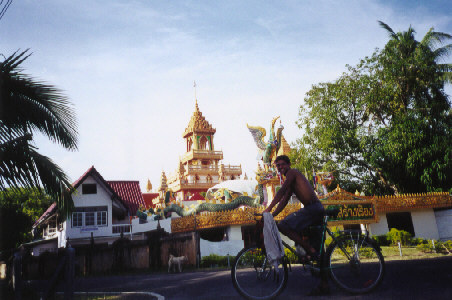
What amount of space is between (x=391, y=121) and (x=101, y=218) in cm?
2259

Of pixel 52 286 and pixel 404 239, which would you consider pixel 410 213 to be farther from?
pixel 52 286

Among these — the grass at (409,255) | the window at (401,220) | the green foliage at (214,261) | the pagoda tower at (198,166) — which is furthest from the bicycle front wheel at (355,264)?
the pagoda tower at (198,166)

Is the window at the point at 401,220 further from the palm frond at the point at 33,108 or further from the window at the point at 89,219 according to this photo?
the window at the point at 89,219

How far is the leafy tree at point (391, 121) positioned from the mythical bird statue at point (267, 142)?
3826mm

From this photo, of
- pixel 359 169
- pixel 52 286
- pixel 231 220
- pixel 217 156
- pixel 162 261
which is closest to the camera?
pixel 52 286

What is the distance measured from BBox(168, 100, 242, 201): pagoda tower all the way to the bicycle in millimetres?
40547

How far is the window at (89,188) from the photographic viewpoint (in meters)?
27.8

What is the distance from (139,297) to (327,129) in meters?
19.5

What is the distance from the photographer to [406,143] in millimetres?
21609

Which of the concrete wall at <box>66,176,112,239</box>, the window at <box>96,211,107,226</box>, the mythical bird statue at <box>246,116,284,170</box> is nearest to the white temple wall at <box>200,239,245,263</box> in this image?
the mythical bird statue at <box>246,116,284,170</box>

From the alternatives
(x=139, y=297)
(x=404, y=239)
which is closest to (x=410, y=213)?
(x=404, y=239)

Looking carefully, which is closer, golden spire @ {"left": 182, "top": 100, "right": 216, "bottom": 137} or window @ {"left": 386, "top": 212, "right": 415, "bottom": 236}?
window @ {"left": 386, "top": 212, "right": 415, "bottom": 236}

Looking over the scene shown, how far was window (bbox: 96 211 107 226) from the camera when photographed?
1100 inches

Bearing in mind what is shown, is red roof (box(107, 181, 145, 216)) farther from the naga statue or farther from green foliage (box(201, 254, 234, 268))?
green foliage (box(201, 254, 234, 268))
